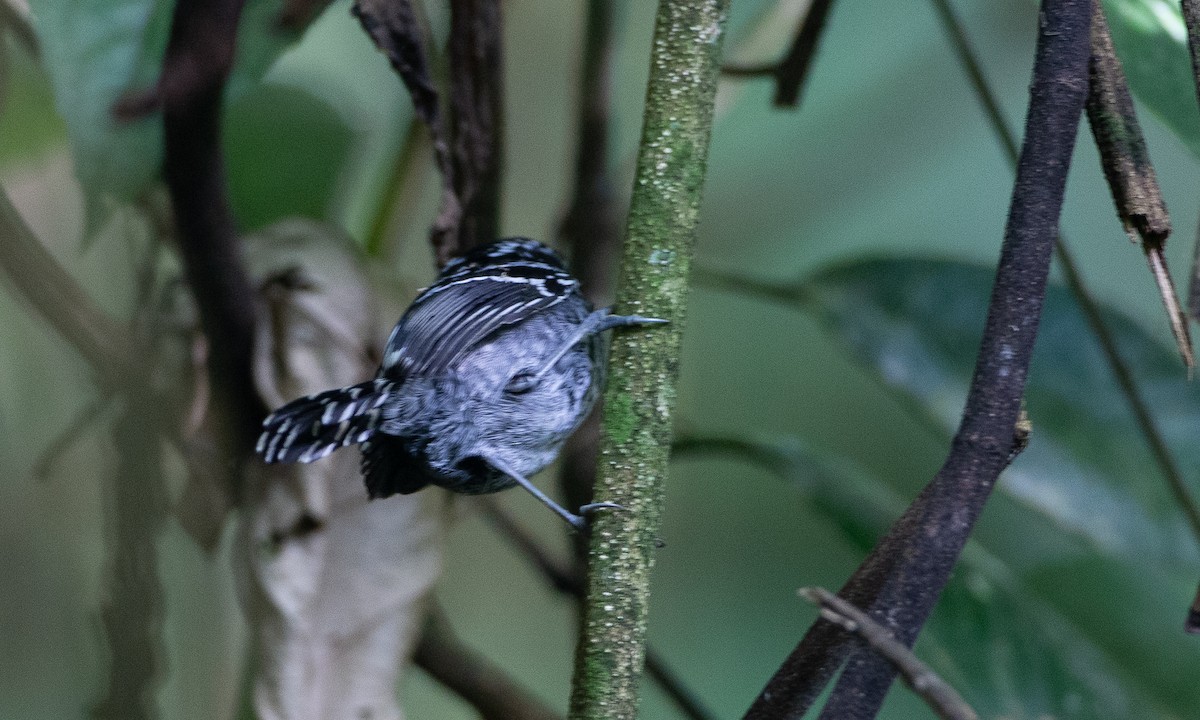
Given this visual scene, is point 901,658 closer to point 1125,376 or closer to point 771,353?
point 1125,376

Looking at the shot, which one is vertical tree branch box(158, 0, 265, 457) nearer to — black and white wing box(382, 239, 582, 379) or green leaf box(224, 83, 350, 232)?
black and white wing box(382, 239, 582, 379)

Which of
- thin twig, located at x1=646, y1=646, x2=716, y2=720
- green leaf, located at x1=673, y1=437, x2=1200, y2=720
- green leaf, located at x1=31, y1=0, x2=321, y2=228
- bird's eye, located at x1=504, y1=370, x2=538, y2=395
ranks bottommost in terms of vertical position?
green leaf, located at x1=673, y1=437, x2=1200, y2=720

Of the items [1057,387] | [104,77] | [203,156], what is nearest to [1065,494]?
[1057,387]

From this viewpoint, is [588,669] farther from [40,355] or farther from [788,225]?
[788,225]

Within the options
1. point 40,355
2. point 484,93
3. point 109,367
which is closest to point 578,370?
point 484,93

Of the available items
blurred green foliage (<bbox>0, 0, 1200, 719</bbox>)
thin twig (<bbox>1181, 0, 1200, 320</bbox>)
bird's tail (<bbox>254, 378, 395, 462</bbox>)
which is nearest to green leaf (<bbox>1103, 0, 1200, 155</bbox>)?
blurred green foliage (<bbox>0, 0, 1200, 719</bbox>)

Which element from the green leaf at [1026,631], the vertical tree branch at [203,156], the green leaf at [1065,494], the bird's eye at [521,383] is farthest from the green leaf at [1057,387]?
the vertical tree branch at [203,156]
